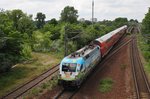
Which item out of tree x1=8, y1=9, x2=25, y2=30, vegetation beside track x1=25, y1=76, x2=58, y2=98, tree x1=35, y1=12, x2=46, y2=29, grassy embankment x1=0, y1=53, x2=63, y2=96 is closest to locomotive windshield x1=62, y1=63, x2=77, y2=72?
vegetation beside track x1=25, y1=76, x2=58, y2=98

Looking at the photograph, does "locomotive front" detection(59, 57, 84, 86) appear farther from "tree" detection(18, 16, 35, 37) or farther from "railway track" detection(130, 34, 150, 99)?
"tree" detection(18, 16, 35, 37)

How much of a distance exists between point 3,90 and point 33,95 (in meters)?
3.73

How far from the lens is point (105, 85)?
→ 88.2ft

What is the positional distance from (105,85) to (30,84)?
312 inches

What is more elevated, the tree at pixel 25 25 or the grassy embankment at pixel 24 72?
the tree at pixel 25 25

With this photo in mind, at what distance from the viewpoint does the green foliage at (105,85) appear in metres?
25.6

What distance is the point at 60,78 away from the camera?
2558 centimetres

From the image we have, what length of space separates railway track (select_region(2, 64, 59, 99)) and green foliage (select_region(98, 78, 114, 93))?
22.1 feet

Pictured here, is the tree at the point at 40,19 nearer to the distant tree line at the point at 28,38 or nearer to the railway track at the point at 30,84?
the distant tree line at the point at 28,38

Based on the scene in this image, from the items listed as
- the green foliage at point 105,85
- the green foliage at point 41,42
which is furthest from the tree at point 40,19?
the green foliage at point 105,85

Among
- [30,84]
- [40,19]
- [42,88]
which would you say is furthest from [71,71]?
[40,19]

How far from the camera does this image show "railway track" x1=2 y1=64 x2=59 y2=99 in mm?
24133

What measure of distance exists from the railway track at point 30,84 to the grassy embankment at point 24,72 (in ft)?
2.59

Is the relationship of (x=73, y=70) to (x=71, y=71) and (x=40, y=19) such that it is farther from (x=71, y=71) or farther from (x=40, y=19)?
(x=40, y=19)
